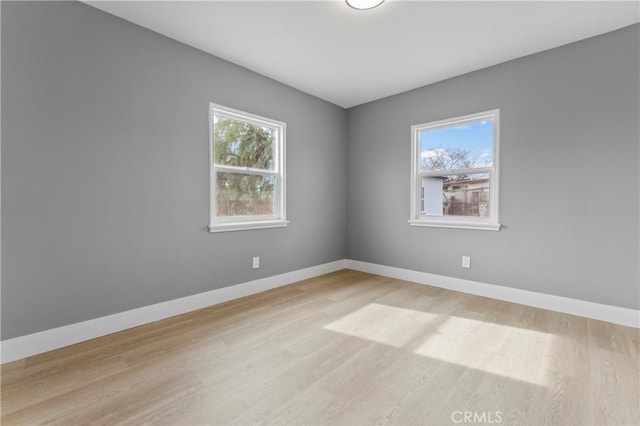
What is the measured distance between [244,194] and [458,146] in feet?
8.73

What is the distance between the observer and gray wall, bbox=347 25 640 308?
2461 millimetres

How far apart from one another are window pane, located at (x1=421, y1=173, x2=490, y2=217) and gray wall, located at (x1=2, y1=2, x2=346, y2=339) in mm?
2305

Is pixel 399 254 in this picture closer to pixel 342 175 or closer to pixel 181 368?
pixel 342 175

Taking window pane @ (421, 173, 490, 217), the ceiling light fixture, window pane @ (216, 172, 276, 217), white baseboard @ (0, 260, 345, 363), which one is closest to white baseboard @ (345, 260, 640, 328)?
window pane @ (421, 173, 490, 217)

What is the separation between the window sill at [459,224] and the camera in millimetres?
3146

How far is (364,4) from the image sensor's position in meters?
2.13

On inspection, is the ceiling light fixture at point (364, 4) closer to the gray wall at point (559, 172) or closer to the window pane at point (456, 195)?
the gray wall at point (559, 172)

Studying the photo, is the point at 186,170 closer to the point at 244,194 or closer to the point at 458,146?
the point at 244,194

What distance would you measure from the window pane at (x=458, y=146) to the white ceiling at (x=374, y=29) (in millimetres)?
668

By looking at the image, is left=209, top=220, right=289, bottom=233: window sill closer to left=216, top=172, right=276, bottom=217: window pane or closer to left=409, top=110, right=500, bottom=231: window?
left=216, top=172, right=276, bottom=217: window pane

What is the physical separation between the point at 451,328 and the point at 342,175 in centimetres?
274

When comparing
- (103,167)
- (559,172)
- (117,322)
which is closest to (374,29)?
(559,172)

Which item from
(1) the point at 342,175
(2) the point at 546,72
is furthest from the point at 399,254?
(2) the point at 546,72

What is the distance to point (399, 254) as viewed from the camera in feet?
13.0
